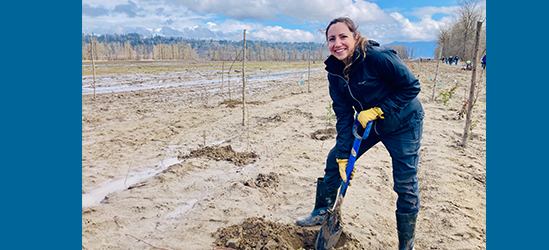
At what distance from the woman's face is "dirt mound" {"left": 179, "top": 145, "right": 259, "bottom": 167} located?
2.93 meters

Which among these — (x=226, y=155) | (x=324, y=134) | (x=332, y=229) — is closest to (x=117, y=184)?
(x=226, y=155)

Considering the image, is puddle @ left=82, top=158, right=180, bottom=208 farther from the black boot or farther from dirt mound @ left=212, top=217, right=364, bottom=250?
the black boot

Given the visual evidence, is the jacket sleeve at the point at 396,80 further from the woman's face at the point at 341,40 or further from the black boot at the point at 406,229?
the black boot at the point at 406,229

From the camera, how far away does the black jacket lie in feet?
6.90

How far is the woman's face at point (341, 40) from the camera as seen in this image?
214 cm

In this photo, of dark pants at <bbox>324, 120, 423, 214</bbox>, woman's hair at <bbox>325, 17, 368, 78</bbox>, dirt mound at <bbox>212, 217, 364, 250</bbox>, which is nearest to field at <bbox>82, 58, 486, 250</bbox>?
dirt mound at <bbox>212, 217, 364, 250</bbox>

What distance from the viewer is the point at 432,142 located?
230 inches

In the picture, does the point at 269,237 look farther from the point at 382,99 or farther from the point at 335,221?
the point at 382,99

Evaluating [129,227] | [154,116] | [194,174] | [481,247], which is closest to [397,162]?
[481,247]

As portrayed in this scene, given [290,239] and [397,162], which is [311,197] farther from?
[397,162]

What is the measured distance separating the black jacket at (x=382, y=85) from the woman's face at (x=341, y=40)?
75 millimetres

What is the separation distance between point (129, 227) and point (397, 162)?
2.52 meters

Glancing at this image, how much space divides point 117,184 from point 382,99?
12.0 ft

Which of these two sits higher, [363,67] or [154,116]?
[363,67]
